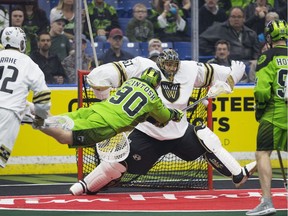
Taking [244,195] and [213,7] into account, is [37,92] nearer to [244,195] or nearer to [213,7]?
[244,195]

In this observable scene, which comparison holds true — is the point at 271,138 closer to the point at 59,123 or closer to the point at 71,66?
the point at 59,123

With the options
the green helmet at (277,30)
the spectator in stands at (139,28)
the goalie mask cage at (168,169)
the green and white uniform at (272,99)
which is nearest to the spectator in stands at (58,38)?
the spectator in stands at (139,28)

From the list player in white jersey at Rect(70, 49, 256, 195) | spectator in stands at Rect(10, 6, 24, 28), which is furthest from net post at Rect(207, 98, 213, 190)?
spectator in stands at Rect(10, 6, 24, 28)

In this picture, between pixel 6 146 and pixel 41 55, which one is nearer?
pixel 6 146

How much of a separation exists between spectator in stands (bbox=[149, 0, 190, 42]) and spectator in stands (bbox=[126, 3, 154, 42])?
0.36ft

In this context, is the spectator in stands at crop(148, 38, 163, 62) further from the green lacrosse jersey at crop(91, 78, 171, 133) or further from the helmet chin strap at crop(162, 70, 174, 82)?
the green lacrosse jersey at crop(91, 78, 171, 133)

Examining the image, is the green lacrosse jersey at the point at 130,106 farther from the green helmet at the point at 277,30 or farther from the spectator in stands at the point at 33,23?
the spectator in stands at the point at 33,23

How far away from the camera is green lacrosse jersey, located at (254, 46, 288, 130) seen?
9477mm

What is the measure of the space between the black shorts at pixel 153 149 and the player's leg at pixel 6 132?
1719 mm

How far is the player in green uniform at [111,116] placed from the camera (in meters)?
9.75

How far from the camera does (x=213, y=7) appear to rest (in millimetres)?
14867

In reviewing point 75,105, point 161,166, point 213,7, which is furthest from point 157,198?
point 213,7

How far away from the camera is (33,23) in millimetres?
13977

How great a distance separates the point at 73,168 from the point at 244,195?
10.5 feet
